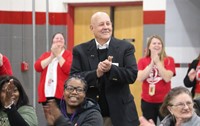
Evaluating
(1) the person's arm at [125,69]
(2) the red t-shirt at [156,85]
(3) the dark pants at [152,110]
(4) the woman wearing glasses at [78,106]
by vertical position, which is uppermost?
(1) the person's arm at [125,69]

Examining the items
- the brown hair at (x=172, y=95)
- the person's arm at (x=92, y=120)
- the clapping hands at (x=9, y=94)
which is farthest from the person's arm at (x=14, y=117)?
the brown hair at (x=172, y=95)

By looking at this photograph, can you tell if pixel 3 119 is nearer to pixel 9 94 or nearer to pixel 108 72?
pixel 9 94

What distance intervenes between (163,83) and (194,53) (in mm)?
1541

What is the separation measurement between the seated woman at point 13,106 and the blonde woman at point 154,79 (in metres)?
2.65

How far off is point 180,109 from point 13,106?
135cm

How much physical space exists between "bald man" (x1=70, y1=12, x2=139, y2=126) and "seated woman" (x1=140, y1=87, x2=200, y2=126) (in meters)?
0.49

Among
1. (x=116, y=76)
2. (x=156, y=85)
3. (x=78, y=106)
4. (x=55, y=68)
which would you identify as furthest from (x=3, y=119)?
(x=156, y=85)

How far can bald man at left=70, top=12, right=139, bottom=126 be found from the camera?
470 cm

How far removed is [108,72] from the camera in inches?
183

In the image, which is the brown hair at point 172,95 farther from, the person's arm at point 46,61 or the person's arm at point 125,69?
the person's arm at point 46,61

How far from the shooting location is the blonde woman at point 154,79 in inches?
280

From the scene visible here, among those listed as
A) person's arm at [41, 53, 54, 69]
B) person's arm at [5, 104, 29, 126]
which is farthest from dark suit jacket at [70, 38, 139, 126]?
person's arm at [41, 53, 54, 69]

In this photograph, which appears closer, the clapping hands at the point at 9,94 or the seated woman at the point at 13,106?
the seated woman at the point at 13,106

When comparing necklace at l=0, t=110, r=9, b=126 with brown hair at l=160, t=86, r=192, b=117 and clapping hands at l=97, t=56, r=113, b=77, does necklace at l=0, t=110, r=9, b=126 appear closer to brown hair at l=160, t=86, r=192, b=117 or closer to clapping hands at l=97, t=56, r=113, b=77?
clapping hands at l=97, t=56, r=113, b=77
